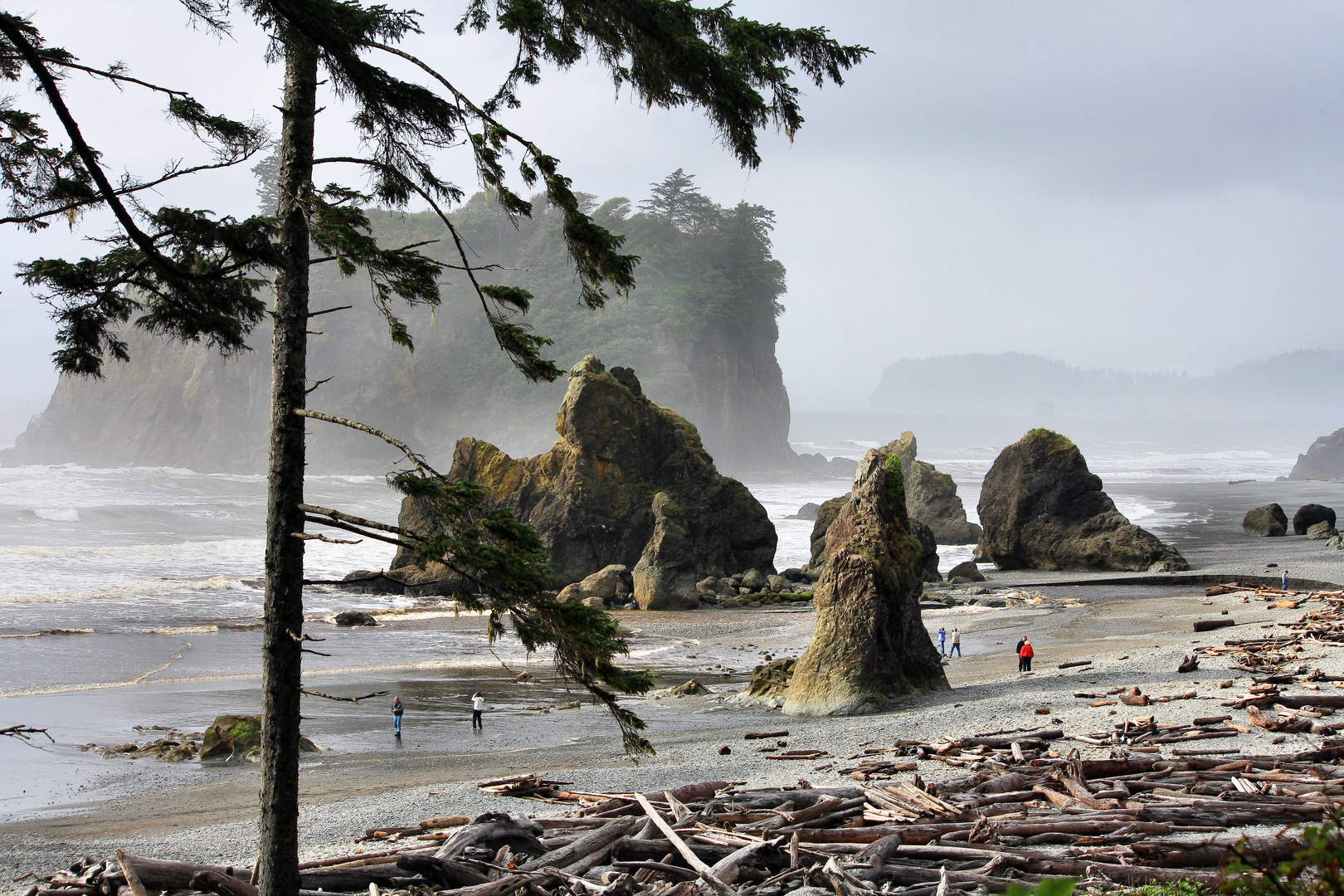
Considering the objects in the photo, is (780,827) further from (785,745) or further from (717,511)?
(717,511)

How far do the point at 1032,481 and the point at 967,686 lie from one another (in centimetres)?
1987

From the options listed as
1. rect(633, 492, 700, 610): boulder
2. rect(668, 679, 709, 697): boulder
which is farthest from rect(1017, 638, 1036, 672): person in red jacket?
rect(633, 492, 700, 610): boulder

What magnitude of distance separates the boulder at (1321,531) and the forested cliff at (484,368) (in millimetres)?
58629

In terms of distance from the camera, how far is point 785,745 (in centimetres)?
1078

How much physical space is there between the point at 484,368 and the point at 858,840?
85.4 m

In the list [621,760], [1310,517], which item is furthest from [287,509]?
[1310,517]

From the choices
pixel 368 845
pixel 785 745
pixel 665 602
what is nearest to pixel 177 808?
pixel 368 845

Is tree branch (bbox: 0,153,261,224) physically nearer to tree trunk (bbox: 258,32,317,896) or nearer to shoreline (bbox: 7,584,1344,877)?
tree trunk (bbox: 258,32,317,896)

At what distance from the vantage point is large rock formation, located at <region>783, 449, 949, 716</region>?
13000 millimetres

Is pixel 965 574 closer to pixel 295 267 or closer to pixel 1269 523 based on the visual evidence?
pixel 1269 523

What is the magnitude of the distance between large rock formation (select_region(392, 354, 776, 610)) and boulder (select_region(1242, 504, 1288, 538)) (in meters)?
20.9

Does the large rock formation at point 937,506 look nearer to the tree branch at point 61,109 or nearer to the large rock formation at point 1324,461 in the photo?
the tree branch at point 61,109

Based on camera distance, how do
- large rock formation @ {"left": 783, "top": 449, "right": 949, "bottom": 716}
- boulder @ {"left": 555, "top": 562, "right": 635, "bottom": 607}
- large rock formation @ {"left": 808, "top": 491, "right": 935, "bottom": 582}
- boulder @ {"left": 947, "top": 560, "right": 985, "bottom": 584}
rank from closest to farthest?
large rock formation @ {"left": 783, "top": 449, "right": 949, "bottom": 716}, boulder @ {"left": 555, "top": 562, "right": 635, "bottom": 607}, large rock formation @ {"left": 808, "top": 491, "right": 935, "bottom": 582}, boulder @ {"left": 947, "top": 560, "right": 985, "bottom": 584}

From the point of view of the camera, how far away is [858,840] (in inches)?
216
